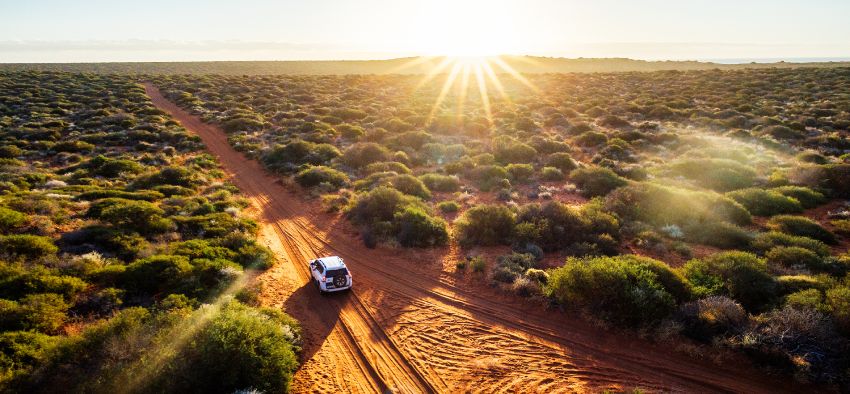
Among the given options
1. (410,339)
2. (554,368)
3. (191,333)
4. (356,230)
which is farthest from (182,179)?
(554,368)

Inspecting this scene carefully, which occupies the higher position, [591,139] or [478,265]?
[591,139]

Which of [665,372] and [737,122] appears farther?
[737,122]

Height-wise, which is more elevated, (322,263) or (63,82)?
(63,82)

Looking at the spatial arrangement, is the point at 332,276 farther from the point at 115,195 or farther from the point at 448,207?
the point at 115,195

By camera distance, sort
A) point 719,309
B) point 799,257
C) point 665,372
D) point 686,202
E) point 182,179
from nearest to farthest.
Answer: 1. point 665,372
2. point 719,309
3. point 799,257
4. point 686,202
5. point 182,179

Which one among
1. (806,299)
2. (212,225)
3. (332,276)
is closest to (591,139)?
(806,299)

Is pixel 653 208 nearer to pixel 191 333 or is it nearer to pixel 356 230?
pixel 356 230

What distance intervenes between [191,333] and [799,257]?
63.4 feet

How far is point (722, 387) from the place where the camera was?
9.05 meters

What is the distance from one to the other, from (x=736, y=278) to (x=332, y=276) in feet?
43.4

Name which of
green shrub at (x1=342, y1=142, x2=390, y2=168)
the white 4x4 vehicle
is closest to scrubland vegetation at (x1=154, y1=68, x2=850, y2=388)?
green shrub at (x1=342, y1=142, x2=390, y2=168)

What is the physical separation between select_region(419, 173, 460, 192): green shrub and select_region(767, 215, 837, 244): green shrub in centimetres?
1601

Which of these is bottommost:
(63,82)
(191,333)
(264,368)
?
(264,368)

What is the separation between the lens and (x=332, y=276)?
1324cm
